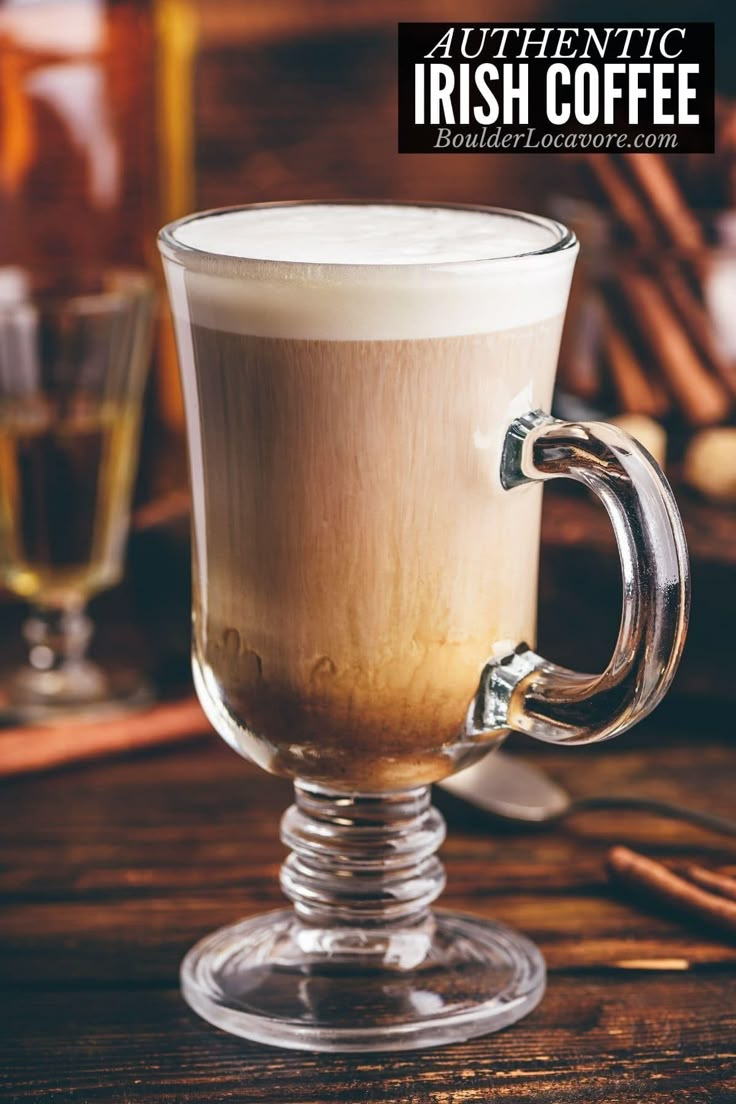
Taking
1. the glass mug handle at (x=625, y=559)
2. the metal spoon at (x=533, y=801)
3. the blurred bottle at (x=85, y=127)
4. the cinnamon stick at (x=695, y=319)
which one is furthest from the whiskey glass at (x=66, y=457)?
the glass mug handle at (x=625, y=559)

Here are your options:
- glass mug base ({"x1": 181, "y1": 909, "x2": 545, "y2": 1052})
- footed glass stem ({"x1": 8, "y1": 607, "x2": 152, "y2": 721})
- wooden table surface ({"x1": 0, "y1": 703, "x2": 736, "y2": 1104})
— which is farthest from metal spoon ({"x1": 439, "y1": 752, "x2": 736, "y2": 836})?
footed glass stem ({"x1": 8, "y1": 607, "x2": 152, "y2": 721})

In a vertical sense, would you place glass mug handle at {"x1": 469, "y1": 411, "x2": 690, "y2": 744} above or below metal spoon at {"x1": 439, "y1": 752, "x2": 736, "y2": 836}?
above

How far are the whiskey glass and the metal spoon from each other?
0.37m

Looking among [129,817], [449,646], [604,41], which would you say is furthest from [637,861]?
[604,41]

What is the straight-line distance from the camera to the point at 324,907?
38.3 inches

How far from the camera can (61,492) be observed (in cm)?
148

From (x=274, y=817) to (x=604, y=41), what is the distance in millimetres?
844

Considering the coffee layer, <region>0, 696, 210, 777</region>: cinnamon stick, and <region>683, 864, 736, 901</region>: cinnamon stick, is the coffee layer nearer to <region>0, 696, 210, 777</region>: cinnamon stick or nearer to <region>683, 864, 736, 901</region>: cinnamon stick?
<region>683, 864, 736, 901</region>: cinnamon stick

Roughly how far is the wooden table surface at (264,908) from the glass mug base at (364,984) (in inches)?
0.5

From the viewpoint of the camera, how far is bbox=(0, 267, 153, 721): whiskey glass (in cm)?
146

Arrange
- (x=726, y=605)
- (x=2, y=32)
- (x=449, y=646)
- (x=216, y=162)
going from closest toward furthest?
1. (x=449, y=646)
2. (x=726, y=605)
3. (x=2, y=32)
4. (x=216, y=162)

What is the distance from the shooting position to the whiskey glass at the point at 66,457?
4.79 ft

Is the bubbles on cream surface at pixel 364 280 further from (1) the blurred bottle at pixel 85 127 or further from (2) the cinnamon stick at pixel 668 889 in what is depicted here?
(1) the blurred bottle at pixel 85 127

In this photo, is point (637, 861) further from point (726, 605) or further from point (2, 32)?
point (2, 32)
